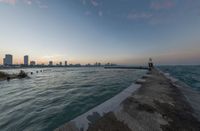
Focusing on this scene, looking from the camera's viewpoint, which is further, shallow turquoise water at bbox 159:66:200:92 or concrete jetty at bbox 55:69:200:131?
shallow turquoise water at bbox 159:66:200:92

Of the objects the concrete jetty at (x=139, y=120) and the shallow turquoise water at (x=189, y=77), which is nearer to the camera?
the concrete jetty at (x=139, y=120)

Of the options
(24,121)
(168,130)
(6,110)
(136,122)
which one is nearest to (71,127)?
(136,122)

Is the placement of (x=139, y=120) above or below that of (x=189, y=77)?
above

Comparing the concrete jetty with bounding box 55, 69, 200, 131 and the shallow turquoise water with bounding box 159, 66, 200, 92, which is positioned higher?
the concrete jetty with bounding box 55, 69, 200, 131

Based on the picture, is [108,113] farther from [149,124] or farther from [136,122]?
[149,124]

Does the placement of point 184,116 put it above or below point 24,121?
above

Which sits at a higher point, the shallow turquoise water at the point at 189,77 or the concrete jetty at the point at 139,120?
the concrete jetty at the point at 139,120

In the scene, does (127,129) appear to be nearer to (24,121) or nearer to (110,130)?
(110,130)

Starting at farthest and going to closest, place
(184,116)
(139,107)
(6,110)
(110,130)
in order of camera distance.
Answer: (6,110) → (139,107) → (184,116) → (110,130)

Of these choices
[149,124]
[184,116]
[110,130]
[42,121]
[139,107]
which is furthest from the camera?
[42,121]

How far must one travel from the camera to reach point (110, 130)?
251cm

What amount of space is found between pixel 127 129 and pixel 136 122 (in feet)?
1.65

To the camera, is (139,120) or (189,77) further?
(189,77)

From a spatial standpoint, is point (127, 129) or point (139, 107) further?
point (139, 107)
